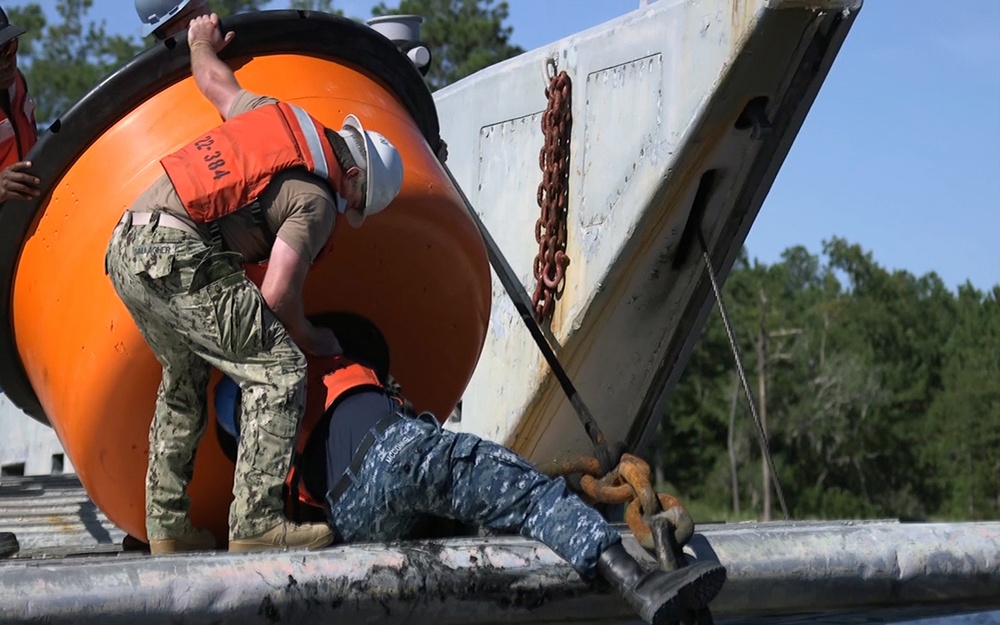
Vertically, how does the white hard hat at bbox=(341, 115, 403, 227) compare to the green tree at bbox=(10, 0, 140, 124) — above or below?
below

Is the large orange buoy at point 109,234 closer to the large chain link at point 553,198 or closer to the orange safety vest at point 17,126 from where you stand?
the orange safety vest at point 17,126

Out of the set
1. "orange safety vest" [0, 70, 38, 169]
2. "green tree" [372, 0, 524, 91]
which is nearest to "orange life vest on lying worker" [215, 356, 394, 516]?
"orange safety vest" [0, 70, 38, 169]

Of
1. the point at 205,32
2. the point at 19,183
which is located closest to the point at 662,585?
the point at 205,32

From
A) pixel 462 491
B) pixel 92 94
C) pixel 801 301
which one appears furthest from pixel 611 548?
pixel 801 301

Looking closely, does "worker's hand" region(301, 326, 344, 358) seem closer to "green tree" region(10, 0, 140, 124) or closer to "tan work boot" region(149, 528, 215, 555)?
"tan work boot" region(149, 528, 215, 555)

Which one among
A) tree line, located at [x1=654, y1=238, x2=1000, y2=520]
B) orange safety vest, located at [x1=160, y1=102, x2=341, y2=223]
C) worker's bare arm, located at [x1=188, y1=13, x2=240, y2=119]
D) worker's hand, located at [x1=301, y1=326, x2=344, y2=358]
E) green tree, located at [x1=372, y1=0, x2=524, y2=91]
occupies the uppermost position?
green tree, located at [x1=372, y1=0, x2=524, y2=91]

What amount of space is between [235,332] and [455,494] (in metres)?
0.64

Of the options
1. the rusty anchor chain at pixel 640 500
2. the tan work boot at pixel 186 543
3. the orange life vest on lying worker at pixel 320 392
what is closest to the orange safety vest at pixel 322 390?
the orange life vest on lying worker at pixel 320 392

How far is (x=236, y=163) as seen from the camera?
3.26 m

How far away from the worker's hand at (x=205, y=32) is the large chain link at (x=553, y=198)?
2.00 m

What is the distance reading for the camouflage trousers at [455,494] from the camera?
2.97m

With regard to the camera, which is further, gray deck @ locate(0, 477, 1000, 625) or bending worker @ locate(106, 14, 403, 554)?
→ bending worker @ locate(106, 14, 403, 554)

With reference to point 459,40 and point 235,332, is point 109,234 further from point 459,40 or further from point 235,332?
point 459,40

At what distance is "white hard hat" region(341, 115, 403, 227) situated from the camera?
342cm
